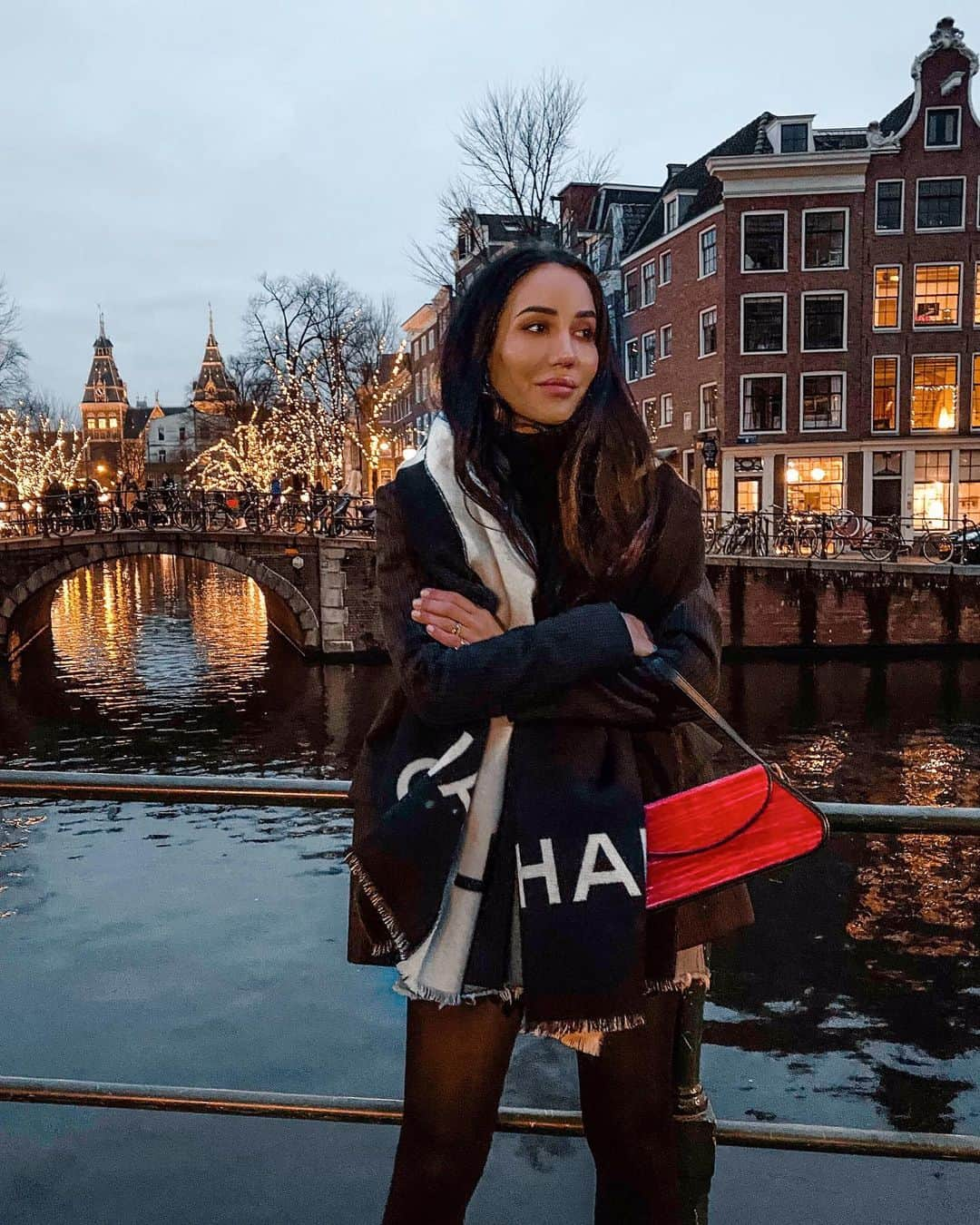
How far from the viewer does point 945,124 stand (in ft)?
94.4

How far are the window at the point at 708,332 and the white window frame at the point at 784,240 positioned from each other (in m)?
1.39

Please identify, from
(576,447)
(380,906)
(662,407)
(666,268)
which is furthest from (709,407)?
(380,906)

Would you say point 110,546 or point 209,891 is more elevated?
point 110,546

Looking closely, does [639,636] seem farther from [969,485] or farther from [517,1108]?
[969,485]

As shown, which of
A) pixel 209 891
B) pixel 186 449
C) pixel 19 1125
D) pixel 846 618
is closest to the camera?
pixel 19 1125

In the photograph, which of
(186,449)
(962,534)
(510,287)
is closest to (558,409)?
(510,287)

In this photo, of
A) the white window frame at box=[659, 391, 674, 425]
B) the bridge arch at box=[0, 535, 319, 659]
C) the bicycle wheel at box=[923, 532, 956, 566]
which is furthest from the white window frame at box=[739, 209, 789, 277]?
the bridge arch at box=[0, 535, 319, 659]

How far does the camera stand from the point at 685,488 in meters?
1.53

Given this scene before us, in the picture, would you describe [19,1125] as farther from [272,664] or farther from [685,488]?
[272,664]

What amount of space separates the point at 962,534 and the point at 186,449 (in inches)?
2982

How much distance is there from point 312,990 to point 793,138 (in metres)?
27.8

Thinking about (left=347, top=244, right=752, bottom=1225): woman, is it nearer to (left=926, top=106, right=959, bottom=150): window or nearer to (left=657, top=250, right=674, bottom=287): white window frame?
(left=926, top=106, right=959, bottom=150): window

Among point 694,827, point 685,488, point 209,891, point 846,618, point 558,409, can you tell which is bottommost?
point 209,891

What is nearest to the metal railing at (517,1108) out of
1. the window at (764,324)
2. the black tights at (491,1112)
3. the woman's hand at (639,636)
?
the black tights at (491,1112)
